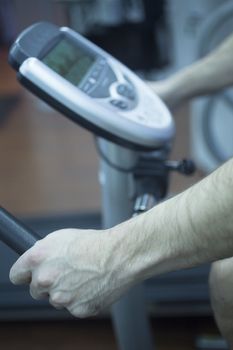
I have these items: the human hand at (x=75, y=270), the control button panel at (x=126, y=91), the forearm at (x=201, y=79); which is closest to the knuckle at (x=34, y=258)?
the human hand at (x=75, y=270)

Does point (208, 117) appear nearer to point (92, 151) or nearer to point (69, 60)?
point (92, 151)

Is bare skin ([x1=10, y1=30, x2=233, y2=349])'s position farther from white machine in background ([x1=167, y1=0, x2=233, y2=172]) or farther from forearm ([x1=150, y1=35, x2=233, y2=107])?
white machine in background ([x1=167, y1=0, x2=233, y2=172])

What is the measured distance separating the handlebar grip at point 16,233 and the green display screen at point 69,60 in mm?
278

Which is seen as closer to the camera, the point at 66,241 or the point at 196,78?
the point at 66,241

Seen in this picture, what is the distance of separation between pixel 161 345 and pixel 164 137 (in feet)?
3.27

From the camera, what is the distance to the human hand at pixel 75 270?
78 cm

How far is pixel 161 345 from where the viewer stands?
1.80 meters

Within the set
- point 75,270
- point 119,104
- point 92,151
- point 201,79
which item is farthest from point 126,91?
point 92,151

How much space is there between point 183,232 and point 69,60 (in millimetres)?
407

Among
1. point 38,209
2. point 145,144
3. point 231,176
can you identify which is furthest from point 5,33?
point 231,176

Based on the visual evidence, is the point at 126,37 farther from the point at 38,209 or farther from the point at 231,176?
the point at 231,176

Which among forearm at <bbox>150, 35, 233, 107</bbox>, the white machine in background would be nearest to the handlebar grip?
forearm at <bbox>150, 35, 233, 107</bbox>

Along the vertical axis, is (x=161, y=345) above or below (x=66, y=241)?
below

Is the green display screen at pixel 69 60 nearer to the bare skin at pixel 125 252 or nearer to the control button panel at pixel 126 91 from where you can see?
the control button panel at pixel 126 91
